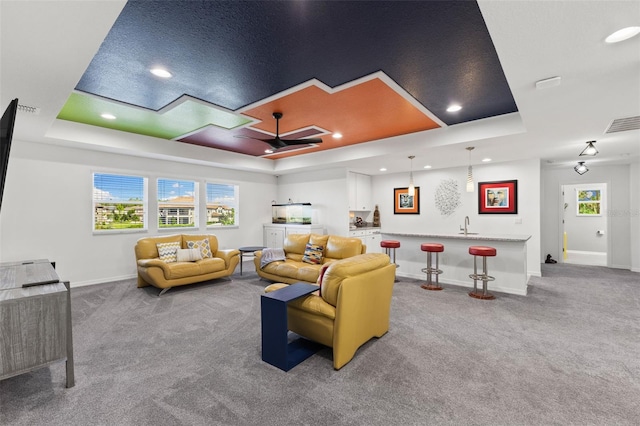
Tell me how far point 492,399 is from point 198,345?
2595 millimetres

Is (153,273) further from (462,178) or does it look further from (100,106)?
(462,178)

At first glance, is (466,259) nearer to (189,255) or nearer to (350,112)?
(350,112)

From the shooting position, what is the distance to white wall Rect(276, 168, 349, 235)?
23.3 feet

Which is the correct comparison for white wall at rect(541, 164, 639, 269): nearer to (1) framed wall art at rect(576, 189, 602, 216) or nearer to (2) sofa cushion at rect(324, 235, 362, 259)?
(1) framed wall art at rect(576, 189, 602, 216)

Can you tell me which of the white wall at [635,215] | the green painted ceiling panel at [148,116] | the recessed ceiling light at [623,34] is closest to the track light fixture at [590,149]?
the white wall at [635,215]

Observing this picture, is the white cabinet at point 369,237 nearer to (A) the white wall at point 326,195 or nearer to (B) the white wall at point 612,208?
(A) the white wall at point 326,195

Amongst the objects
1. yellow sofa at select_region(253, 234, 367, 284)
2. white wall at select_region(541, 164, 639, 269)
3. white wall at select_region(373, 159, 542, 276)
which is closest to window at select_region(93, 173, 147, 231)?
yellow sofa at select_region(253, 234, 367, 284)

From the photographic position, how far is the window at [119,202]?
17.7ft

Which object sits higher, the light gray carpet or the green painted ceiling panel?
the green painted ceiling panel

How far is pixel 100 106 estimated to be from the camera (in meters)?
3.86

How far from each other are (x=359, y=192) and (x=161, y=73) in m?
5.50

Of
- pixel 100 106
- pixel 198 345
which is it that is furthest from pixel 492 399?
pixel 100 106

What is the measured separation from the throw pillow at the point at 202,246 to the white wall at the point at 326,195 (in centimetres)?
295

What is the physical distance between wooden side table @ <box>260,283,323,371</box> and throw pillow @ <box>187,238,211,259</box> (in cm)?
326
